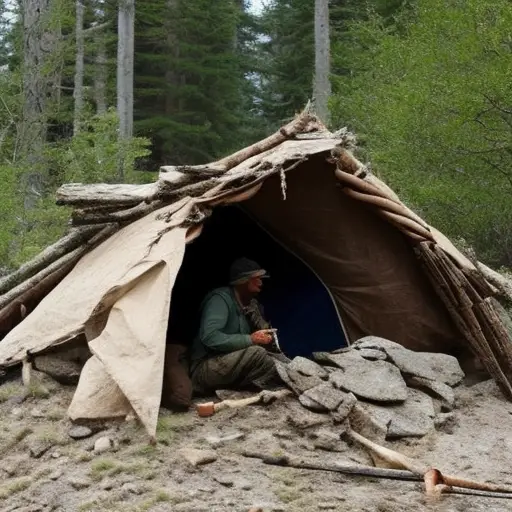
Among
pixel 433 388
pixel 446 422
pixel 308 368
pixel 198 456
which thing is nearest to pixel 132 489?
pixel 198 456

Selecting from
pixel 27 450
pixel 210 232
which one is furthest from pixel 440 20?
pixel 27 450

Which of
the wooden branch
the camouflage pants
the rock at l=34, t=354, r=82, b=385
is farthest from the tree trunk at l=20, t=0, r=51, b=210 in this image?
the camouflage pants

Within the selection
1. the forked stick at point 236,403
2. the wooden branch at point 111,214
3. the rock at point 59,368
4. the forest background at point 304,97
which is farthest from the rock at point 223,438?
the forest background at point 304,97

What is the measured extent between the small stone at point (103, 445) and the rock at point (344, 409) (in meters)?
1.31

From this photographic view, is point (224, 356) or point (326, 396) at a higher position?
point (224, 356)

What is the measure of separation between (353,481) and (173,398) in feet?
4.41

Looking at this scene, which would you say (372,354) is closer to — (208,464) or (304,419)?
(304,419)

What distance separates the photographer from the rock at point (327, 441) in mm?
4426

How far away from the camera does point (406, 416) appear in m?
4.95

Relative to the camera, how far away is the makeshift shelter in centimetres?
472

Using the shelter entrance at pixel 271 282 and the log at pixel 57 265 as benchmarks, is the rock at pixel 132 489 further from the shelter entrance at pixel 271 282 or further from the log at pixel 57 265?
the shelter entrance at pixel 271 282

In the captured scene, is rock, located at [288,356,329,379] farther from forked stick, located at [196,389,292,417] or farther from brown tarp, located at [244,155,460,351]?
brown tarp, located at [244,155,460,351]

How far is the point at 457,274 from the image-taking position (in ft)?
20.3

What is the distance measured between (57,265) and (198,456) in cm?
268
